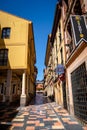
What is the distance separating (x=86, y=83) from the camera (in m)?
6.30

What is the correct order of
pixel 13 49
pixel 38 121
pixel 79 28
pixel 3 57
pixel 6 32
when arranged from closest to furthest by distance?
pixel 79 28
pixel 38 121
pixel 3 57
pixel 13 49
pixel 6 32

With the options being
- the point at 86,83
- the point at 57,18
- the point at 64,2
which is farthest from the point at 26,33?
the point at 86,83

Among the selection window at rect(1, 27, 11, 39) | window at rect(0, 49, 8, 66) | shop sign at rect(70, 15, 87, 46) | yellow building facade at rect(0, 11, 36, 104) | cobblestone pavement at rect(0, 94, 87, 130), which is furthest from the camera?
window at rect(1, 27, 11, 39)

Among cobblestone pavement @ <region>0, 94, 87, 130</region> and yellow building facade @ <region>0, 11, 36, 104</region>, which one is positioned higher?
yellow building facade @ <region>0, 11, 36, 104</region>

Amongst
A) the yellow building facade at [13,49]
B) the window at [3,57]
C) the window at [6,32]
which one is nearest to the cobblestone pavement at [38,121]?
the yellow building facade at [13,49]

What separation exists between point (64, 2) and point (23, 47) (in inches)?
269

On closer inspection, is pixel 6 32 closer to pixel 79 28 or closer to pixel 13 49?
pixel 13 49

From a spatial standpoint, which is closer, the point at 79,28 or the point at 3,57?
the point at 79,28

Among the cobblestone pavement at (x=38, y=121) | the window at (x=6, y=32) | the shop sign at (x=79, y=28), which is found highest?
the window at (x=6, y=32)

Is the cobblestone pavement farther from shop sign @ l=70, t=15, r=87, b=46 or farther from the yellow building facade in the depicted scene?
the yellow building facade

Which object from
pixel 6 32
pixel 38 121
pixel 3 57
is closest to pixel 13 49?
pixel 3 57

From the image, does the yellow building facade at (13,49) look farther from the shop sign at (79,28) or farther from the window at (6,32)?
the shop sign at (79,28)

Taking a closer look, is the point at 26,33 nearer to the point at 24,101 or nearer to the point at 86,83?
the point at 24,101

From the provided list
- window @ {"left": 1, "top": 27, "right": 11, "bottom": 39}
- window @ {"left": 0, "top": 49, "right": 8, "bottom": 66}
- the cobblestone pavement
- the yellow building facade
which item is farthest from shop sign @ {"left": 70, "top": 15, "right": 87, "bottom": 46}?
window @ {"left": 1, "top": 27, "right": 11, "bottom": 39}
